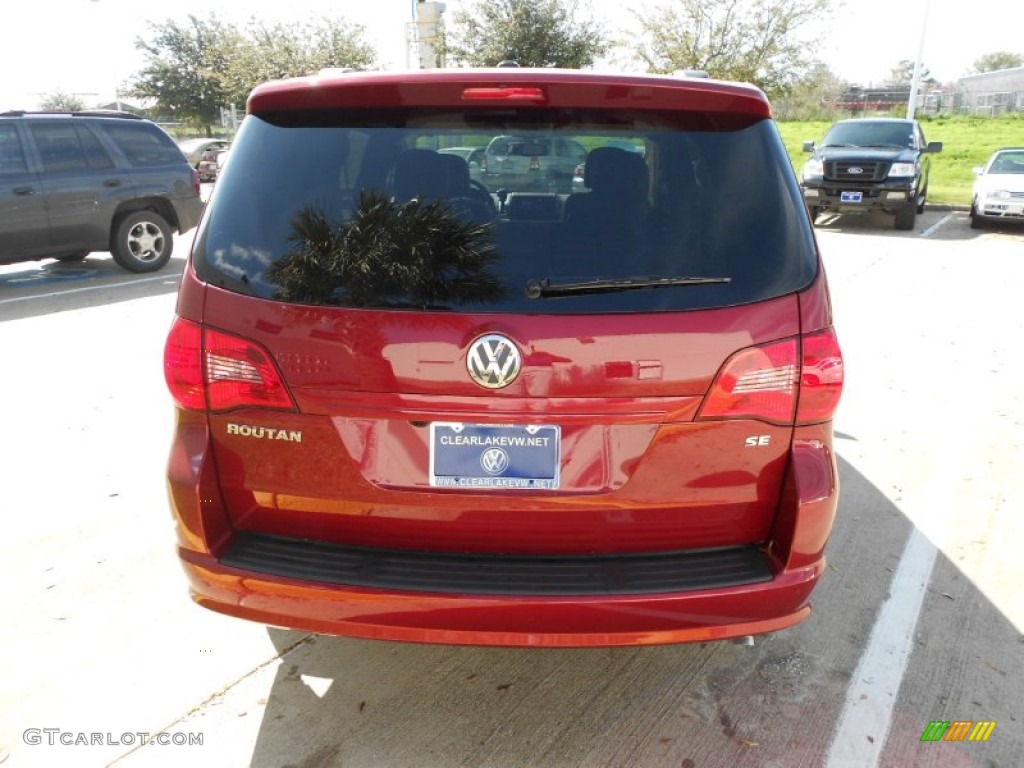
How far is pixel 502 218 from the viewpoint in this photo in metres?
2.21

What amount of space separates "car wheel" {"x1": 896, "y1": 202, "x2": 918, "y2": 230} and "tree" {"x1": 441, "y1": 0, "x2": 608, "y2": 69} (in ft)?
54.5

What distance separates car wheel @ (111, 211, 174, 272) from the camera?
10.4 metres

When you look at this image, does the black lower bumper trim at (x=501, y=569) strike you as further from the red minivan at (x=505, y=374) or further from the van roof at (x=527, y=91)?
the van roof at (x=527, y=91)

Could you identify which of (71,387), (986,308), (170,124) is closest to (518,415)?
(71,387)

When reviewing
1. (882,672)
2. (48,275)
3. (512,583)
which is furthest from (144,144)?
(882,672)

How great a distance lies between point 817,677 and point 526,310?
1.76 metres

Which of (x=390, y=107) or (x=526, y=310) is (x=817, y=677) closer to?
(x=526, y=310)

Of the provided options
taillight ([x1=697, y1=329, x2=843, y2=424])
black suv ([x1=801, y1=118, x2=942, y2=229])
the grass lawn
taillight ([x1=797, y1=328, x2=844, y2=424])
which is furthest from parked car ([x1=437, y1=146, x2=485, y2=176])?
the grass lawn

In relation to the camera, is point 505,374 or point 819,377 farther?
point 819,377

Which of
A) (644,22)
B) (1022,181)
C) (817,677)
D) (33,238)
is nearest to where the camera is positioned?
(817,677)

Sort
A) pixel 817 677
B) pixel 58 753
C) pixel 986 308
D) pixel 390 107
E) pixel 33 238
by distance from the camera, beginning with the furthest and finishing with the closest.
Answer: pixel 33 238 → pixel 986 308 → pixel 817 677 → pixel 58 753 → pixel 390 107

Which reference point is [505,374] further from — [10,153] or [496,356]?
[10,153]

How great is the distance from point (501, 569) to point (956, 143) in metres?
36.8

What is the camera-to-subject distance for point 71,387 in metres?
5.86
